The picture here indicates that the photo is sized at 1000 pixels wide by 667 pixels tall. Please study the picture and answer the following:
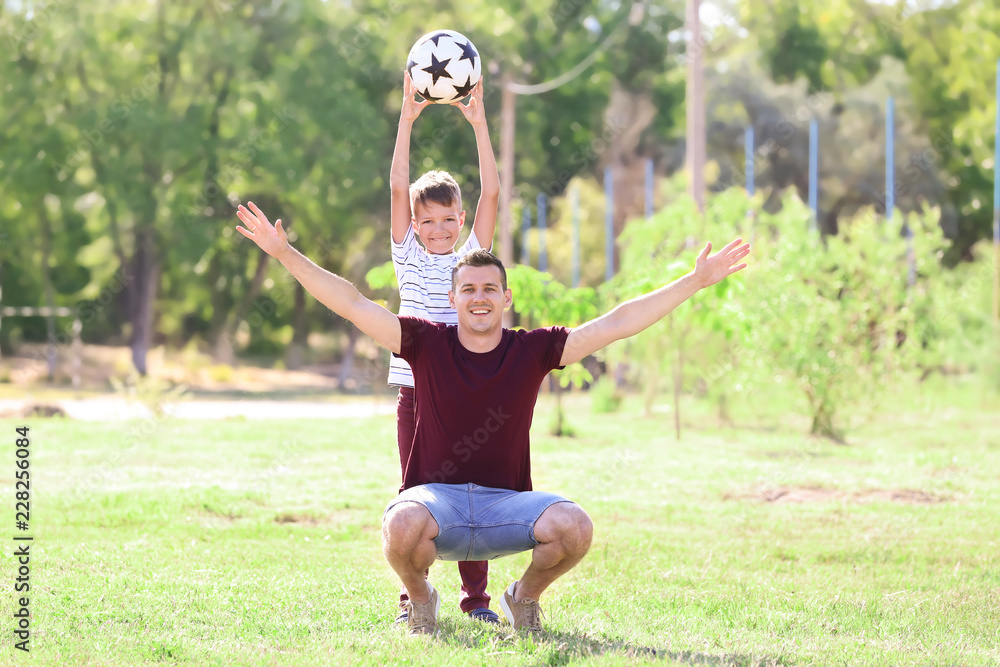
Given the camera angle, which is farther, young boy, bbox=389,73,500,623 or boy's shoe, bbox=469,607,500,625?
young boy, bbox=389,73,500,623

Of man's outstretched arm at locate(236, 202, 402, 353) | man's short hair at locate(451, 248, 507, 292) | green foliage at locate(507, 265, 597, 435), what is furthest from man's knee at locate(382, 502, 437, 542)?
green foliage at locate(507, 265, 597, 435)

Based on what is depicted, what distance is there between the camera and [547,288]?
12789 mm

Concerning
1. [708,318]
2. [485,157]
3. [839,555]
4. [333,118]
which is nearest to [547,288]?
[708,318]

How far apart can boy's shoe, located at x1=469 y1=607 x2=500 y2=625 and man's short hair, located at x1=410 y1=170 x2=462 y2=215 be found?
175cm

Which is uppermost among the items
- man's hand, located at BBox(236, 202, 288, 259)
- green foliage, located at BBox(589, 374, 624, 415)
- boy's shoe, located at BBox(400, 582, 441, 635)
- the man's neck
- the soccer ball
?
the soccer ball

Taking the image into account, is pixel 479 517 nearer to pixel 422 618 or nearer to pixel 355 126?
pixel 422 618

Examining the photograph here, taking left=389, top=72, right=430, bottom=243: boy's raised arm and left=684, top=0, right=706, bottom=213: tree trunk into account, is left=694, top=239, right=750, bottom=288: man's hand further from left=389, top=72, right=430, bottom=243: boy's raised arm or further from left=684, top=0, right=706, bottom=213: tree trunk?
left=684, top=0, right=706, bottom=213: tree trunk

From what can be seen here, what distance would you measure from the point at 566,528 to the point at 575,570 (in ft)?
6.30

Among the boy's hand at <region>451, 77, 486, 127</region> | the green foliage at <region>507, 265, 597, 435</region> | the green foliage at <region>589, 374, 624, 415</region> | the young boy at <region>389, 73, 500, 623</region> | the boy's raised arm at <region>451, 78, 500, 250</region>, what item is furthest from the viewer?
the green foliage at <region>589, 374, 624, 415</region>

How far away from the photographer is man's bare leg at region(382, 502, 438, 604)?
4258 mm

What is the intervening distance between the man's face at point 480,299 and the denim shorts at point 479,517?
654 mm

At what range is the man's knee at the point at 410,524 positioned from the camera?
4.25m

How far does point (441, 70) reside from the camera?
5.68 m

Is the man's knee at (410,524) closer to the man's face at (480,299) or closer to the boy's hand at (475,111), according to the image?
the man's face at (480,299)
